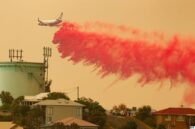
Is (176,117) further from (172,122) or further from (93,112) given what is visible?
(93,112)

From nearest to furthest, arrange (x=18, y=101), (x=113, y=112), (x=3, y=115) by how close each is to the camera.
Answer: (x=3, y=115) < (x=18, y=101) < (x=113, y=112)

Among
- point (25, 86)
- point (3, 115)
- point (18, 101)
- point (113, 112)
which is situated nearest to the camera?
point (3, 115)

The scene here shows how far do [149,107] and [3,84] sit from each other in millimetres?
16802

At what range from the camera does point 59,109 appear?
5088 centimetres

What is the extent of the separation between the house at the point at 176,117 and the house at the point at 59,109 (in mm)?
9935

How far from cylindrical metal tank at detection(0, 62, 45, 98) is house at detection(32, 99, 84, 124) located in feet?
45.8

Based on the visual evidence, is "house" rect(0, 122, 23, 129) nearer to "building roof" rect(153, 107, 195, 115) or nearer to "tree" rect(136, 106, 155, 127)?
"tree" rect(136, 106, 155, 127)

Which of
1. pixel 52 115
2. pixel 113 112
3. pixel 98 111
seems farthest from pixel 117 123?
pixel 113 112

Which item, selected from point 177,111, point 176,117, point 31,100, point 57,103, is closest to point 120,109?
point 176,117

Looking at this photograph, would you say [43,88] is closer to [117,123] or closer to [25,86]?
[25,86]

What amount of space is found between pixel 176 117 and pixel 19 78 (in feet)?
59.3

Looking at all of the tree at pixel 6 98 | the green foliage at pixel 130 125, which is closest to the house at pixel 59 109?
the green foliage at pixel 130 125

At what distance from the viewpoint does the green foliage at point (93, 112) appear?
159 feet

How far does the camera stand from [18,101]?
56.7m
